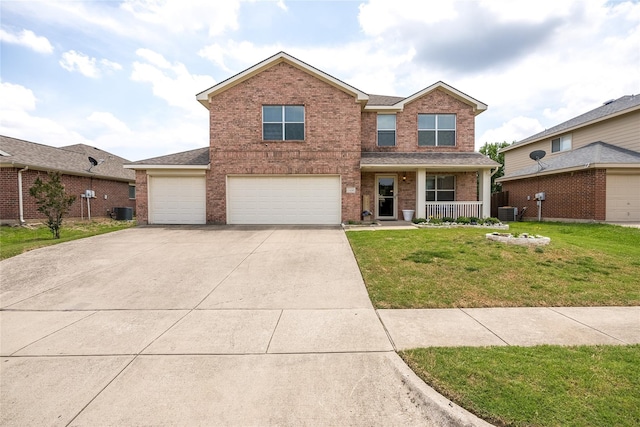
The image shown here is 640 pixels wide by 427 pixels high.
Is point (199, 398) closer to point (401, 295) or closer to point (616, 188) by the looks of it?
point (401, 295)

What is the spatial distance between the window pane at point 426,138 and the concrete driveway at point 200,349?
1094 centimetres

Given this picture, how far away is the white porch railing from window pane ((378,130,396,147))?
3.80 m

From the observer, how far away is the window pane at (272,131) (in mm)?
14086

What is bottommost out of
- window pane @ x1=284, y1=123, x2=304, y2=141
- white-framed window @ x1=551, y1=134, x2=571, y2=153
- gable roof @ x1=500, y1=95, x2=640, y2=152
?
window pane @ x1=284, y1=123, x2=304, y2=141

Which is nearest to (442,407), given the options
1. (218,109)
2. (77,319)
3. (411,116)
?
(77,319)

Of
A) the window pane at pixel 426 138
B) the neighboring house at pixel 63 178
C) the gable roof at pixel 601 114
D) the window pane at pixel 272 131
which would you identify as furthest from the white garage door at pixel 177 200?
the gable roof at pixel 601 114

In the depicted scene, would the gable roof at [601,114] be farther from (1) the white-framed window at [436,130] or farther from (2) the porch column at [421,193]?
(2) the porch column at [421,193]

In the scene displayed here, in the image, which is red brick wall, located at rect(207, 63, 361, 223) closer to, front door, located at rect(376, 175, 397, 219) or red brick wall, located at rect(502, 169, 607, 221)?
front door, located at rect(376, 175, 397, 219)

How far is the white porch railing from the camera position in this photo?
14.5m

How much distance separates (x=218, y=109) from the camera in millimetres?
14008

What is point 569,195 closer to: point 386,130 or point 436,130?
point 436,130

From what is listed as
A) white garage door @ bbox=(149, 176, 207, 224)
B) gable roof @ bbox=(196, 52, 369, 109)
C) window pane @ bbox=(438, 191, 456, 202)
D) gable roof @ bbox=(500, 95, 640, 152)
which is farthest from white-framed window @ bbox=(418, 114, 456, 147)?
white garage door @ bbox=(149, 176, 207, 224)

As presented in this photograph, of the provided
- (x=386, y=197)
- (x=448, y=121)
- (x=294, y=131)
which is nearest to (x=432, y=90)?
(x=448, y=121)

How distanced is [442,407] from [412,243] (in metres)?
6.62
